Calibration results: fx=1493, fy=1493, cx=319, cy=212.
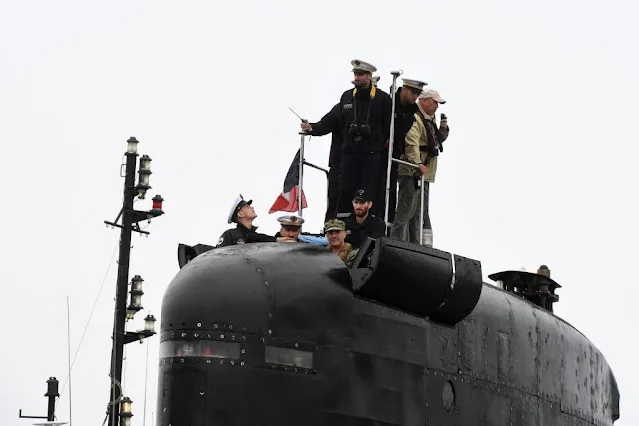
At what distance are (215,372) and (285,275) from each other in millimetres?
1231

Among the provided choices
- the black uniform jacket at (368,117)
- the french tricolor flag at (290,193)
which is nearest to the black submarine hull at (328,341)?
the black uniform jacket at (368,117)

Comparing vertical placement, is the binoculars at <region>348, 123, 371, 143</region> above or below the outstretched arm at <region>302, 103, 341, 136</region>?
below

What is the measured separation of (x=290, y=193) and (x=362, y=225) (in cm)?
352

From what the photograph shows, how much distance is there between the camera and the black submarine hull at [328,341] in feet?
45.0

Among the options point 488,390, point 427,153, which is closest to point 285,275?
point 488,390

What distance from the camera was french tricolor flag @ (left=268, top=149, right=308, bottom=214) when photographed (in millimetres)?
19656

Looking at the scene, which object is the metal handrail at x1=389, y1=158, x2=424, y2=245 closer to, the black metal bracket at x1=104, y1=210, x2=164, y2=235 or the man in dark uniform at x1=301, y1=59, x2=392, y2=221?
the man in dark uniform at x1=301, y1=59, x2=392, y2=221

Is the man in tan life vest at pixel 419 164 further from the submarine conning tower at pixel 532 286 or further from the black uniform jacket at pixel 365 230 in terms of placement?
the submarine conning tower at pixel 532 286

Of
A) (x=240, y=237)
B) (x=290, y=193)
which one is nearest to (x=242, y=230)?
(x=240, y=237)

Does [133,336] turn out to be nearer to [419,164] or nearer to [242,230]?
[419,164]

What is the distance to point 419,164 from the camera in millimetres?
17547

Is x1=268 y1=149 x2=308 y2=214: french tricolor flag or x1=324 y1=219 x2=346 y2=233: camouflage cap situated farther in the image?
x1=268 y1=149 x2=308 y2=214: french tricolor flag

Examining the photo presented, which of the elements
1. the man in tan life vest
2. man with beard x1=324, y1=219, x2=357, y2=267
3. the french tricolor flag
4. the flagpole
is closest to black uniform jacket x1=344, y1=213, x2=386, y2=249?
man with beard x1=324, y1=219, x2=357, y2=267

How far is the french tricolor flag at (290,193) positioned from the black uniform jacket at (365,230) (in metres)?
3.18
